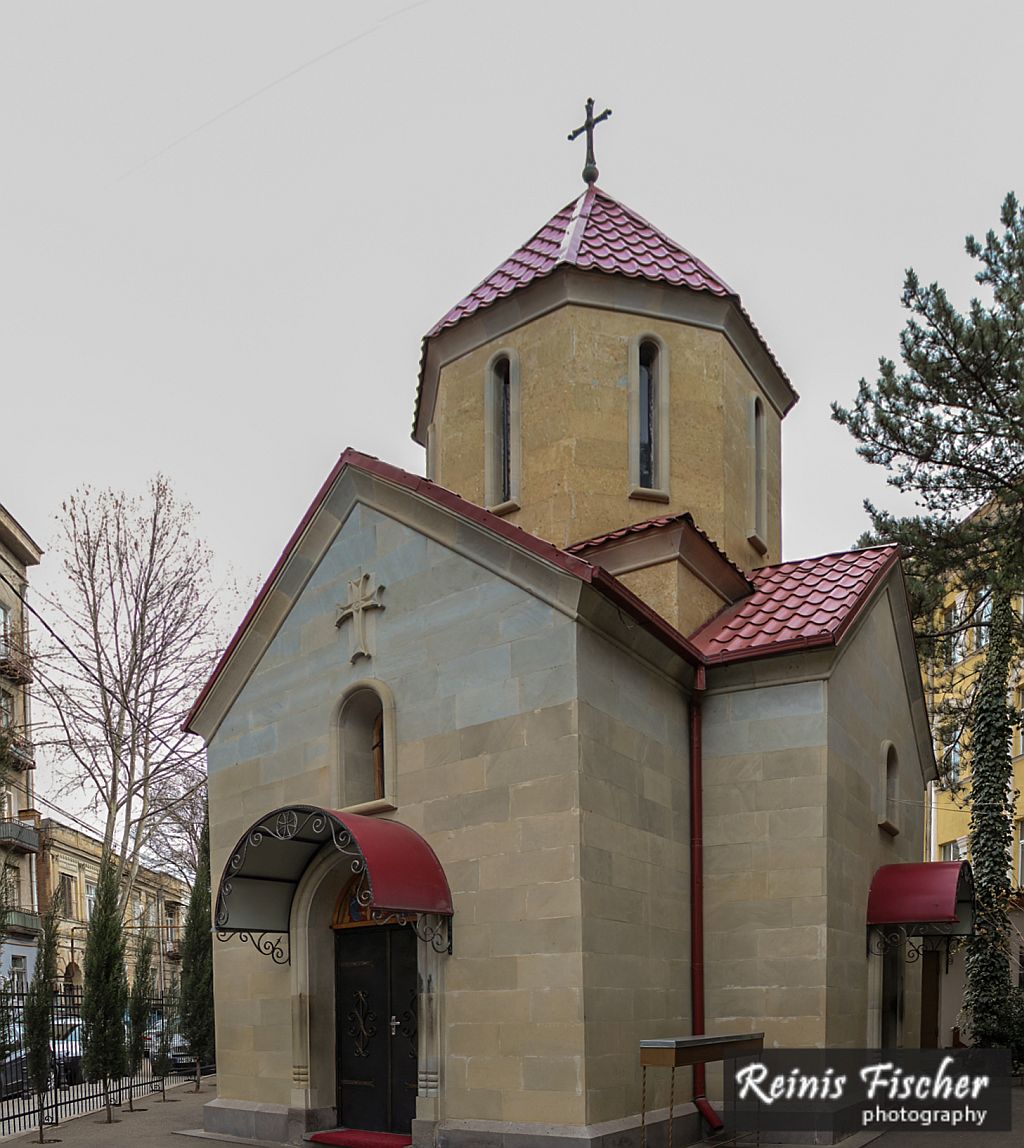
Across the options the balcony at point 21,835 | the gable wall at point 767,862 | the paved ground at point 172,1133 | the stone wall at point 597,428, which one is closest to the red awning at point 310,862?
the paved ground at point 172,1133

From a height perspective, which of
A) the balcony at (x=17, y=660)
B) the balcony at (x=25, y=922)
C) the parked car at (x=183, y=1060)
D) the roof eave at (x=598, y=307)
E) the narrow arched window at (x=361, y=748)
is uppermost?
the roof eave at (x=598, y=307)

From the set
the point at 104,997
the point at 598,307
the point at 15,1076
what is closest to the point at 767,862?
the point at 598,307

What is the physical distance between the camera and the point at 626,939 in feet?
36.0

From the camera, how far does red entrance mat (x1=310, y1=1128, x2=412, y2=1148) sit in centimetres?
1141

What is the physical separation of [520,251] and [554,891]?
948cm

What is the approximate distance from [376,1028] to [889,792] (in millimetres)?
7153

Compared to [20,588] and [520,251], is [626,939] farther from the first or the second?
[20,588]

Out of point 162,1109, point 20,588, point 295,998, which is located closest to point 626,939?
point 295,998

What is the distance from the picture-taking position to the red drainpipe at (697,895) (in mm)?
11784

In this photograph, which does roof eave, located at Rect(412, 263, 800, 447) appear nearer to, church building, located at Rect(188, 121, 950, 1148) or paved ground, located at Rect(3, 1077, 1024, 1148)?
church building, located at Rect(188, 121, 950, 1148)

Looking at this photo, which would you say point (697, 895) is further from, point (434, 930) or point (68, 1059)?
point (68, 1059)

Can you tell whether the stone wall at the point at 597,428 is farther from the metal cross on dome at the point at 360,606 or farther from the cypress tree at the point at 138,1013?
the cypress tree at the point at 138,1013

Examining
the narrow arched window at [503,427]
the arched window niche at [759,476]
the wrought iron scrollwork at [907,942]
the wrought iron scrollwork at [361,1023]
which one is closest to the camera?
the wrought iron scrollwork at [361,1023]

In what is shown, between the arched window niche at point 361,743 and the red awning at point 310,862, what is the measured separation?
1.88 ft
